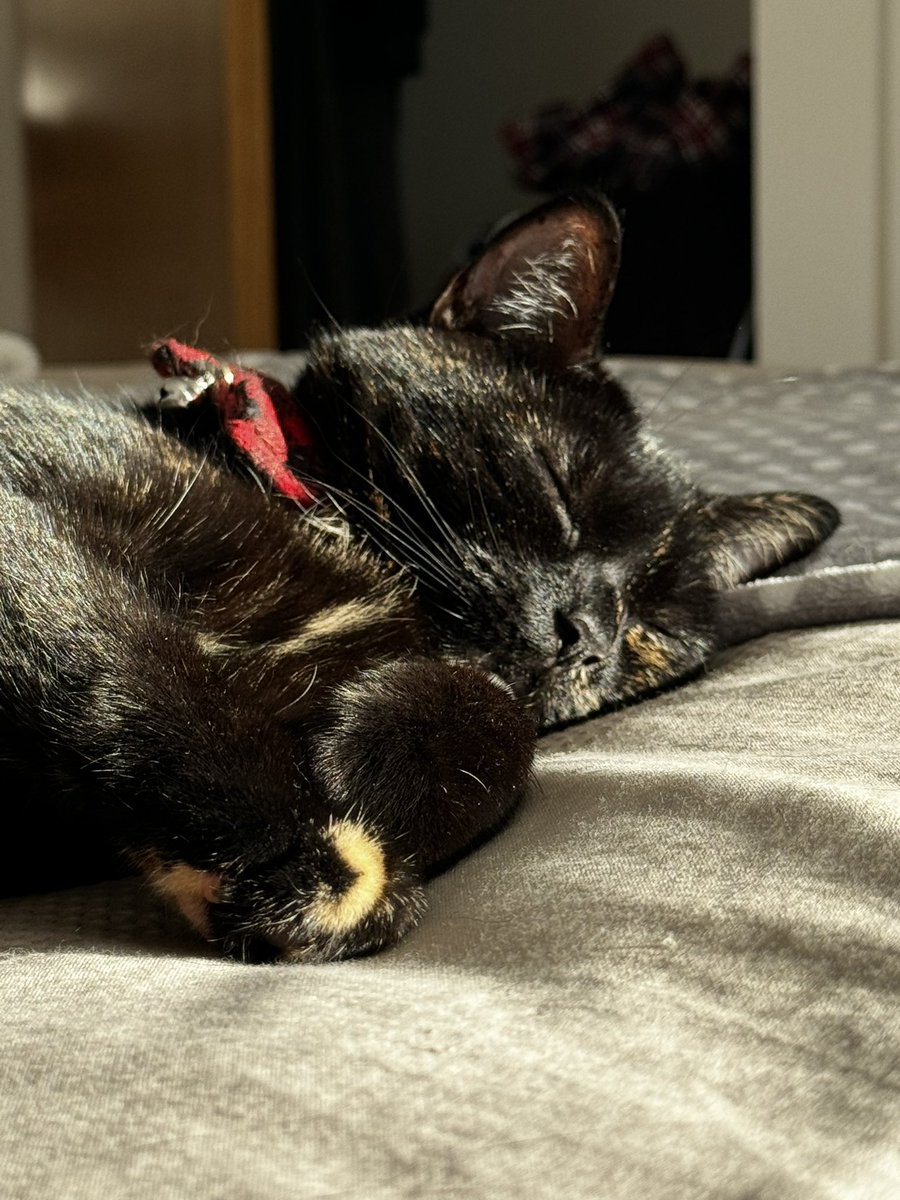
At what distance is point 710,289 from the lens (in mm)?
2902

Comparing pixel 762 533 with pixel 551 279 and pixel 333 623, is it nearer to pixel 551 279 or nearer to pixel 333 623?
pixel 551 279

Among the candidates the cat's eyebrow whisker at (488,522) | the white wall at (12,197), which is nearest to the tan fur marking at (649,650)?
the cat's eyebrow whisker at (488,522)

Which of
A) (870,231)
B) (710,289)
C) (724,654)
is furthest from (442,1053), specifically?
(710,289)

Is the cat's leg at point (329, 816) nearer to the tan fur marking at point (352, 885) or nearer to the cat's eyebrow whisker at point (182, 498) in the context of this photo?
the tan fur marking at point (352, 885)

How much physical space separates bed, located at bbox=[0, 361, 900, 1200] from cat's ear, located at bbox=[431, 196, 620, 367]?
0.45 metres

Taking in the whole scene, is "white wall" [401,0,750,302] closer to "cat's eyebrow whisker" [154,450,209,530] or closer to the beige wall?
the beige wall

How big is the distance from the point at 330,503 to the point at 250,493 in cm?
11

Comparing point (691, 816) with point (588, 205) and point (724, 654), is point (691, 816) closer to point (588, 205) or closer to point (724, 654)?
point (724, 654)

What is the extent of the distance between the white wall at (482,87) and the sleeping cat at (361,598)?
122 inches

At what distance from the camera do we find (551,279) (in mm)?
1144

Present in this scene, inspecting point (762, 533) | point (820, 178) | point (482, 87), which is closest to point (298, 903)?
point (762, 533)

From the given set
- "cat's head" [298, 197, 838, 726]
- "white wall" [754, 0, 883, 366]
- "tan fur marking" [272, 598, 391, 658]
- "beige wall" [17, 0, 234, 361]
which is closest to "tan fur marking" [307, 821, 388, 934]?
"tan fur marking" [272, 598, 391, 658]

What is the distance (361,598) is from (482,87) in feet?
12.2

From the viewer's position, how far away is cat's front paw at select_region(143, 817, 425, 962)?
608mm
